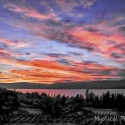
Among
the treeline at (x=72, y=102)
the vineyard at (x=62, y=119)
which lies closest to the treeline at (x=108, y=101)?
the treeline at (x=72, y=102)

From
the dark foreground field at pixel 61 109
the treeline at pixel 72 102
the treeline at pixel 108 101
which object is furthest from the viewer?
the treeline at pixel 108 101

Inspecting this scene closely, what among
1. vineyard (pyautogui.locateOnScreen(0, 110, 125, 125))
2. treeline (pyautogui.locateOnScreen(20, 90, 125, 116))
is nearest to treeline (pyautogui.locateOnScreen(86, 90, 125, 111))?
treeline (pyautogui.locateOnScreen(20, 90, 125, 116))

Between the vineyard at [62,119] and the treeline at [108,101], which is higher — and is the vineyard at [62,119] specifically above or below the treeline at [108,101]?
below

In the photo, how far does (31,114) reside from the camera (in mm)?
16562

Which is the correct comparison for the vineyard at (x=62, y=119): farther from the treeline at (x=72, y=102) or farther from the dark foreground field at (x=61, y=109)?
the treeline at (x=72, y=102)

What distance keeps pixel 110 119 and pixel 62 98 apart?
315 centimetres

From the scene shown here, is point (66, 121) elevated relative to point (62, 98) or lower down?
lower down

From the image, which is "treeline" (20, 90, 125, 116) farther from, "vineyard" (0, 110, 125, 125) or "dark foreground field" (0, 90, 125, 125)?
"vineyard" (0, 110, 125, 125)

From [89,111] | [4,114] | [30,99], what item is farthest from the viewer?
[30,99]

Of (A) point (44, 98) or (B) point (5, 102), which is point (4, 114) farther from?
(A) point (44, 98)

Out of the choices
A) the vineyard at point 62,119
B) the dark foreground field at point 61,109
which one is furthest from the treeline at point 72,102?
the vineyard at point 62,119

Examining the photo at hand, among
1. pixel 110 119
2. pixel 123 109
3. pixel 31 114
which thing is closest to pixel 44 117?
pixel 31 114

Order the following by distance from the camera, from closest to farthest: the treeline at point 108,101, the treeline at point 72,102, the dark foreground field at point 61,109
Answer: the dark foreground field at point 61,109, the treeline at point 72,102, the treeline at point 108,101

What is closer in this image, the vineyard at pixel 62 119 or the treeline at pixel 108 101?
the vineyard at pixel 62 119
